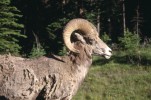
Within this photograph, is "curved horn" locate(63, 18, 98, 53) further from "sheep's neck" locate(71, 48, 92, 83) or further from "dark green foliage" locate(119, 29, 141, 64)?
"dark green foliage" locate(119, 29, 141, 64)

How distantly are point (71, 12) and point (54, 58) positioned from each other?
2164 cm

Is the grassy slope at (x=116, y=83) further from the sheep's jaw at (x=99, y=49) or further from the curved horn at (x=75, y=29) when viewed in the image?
the curved horn at (x=75, y=29)

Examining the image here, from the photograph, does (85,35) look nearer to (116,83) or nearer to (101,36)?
(116,83)

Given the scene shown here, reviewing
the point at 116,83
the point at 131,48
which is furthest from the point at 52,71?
the point at 131,48

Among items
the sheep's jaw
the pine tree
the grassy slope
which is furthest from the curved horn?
the pine tree

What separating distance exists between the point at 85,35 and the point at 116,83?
25.5ft

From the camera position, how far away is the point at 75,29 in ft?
33.9

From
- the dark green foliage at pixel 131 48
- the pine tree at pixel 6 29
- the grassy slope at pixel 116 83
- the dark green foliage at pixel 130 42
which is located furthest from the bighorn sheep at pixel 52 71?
the pine tree at pixel 6 29

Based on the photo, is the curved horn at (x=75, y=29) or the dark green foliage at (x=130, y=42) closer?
the curved horn at (x=75, y=29)

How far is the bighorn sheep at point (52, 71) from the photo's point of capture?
944 cm

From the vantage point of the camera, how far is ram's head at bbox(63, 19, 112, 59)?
33.6 ft

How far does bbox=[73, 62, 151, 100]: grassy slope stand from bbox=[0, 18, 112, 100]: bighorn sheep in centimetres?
556

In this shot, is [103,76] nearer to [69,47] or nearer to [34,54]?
[34,54]

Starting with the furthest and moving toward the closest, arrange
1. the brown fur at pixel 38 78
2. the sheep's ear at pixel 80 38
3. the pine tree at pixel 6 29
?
1. the pine tree at pixel 6 29
2. the sheep's ear at pixel 80 38
3. the brown fur at pixel 38 78
